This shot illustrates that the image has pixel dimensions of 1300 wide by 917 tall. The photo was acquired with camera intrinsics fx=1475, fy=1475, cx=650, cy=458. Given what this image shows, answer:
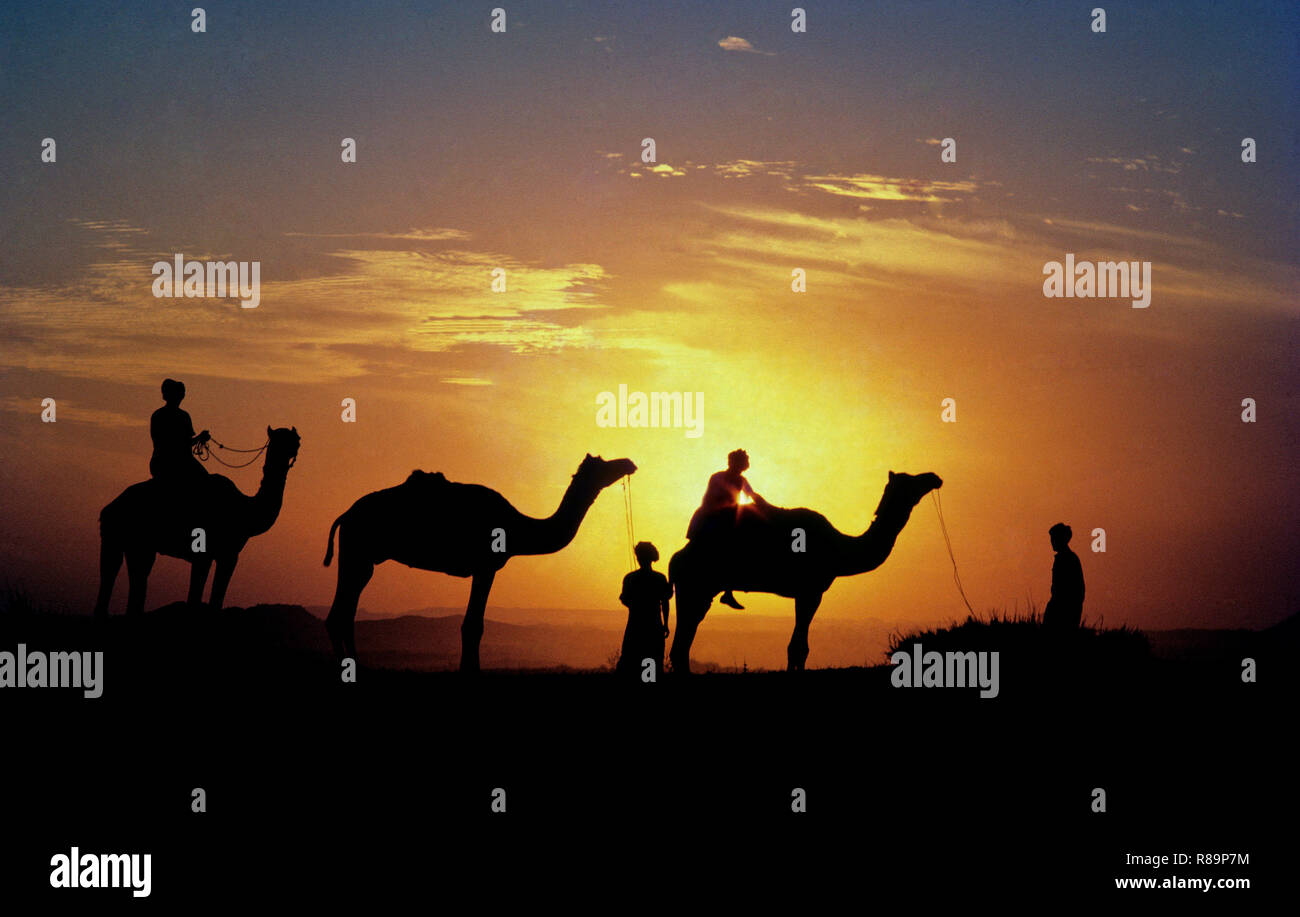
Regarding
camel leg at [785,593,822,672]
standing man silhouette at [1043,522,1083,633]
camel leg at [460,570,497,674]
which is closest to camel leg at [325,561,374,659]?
camel leg at [460,570,497,674]

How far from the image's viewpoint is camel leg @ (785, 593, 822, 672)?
64.6 ft

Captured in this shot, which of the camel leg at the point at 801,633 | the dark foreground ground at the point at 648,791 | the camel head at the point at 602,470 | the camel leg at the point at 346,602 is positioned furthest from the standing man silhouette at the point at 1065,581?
the camel leg at the point at 346,602

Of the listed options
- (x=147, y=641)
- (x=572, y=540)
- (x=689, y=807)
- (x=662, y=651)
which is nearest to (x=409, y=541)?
(x=572, y=540)

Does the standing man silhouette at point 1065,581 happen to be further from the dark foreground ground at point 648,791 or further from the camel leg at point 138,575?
the camel leg at point 138,575

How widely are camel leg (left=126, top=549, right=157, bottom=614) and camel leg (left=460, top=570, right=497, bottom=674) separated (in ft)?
15.6

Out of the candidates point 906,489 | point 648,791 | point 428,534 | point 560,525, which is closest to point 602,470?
point 560,525

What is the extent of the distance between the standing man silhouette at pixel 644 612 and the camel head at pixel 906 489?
211 inches

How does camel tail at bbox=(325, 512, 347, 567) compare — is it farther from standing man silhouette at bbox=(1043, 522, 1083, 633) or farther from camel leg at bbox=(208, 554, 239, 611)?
standing man silhouette at bbox=(1043, 522, 1083, 633)

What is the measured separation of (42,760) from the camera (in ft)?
48.7

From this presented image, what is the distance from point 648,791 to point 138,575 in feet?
34.3

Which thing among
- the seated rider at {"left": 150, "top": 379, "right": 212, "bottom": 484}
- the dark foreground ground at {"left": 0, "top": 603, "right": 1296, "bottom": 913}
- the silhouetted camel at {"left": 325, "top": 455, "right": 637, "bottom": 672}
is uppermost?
the seated rider at {"left": 150, "top": 379, "right": 212, "bottom": 484}

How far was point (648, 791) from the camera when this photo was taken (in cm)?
1412
